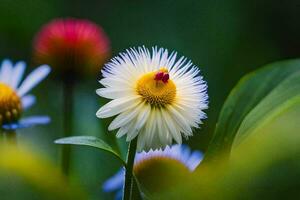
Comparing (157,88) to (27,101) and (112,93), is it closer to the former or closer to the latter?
(112,93)

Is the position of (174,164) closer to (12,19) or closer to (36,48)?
(36,48)

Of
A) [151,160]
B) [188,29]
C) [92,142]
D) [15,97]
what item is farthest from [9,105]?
[188,29]

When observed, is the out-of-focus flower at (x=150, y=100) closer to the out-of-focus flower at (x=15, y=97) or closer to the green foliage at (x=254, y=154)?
the green foliage at (x=254, y=154)

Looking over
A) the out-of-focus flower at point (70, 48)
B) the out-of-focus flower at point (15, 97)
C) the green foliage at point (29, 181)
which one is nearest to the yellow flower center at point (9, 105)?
the out-of-focus flower at point (15, 97)

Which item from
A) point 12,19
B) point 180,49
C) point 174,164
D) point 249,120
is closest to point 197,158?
point 174,164

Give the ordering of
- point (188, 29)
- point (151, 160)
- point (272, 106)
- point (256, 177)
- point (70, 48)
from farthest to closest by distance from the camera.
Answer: point (188, 29) < point (70, 48) < point (151, 160) < point (272, 106) < point (256, 177)

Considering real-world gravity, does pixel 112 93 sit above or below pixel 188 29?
above
